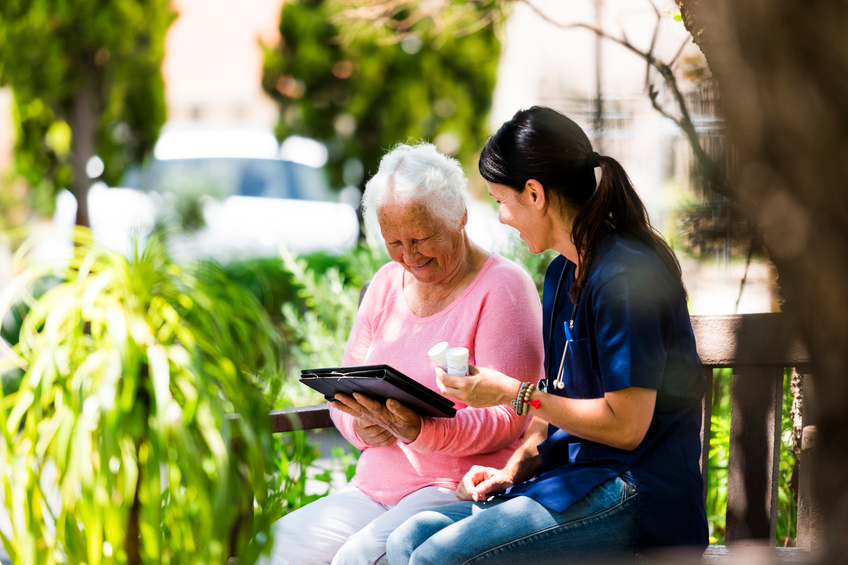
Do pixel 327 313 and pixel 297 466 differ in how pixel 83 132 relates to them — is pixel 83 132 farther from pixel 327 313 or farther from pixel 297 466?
pixel 297 466

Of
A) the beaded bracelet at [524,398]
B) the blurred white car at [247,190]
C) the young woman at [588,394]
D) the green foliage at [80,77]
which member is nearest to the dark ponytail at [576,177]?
the young woman at [588,394]

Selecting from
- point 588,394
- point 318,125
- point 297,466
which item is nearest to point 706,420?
point 588,394

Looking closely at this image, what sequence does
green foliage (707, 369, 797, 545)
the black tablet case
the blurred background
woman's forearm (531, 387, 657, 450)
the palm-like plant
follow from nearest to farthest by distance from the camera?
the palm-like plant, the blurred background, woman's forearm (531, 387, 657, 450), the black tablet case, green foliage (707, 369, 797, 545)

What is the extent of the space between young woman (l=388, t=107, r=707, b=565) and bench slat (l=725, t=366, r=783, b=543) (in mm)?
312

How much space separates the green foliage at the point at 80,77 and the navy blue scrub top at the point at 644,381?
19.5 feet

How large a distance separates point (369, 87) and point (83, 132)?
10.9ft

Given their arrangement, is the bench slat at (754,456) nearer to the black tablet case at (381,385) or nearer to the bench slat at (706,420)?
the bench slat at (706,420)

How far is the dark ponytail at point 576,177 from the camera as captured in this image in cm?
183

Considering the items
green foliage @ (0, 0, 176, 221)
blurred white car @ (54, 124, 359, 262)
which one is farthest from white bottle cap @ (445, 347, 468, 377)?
green foliage @ (0, 0, 176, 221)

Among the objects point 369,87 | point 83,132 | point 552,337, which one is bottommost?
point 552,337

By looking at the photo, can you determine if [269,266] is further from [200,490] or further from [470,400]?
[200,490]

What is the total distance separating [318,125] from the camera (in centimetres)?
893

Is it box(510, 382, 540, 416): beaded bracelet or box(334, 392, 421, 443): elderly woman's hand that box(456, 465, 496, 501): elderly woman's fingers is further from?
box(510, 382, 540, 416): beaded bracelet

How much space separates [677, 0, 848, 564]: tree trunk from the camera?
749 millimetres
